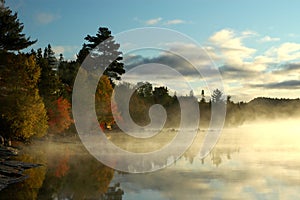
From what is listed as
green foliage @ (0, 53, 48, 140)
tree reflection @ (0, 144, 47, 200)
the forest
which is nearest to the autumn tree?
the forest

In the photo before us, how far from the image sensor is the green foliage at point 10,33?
1874 inches

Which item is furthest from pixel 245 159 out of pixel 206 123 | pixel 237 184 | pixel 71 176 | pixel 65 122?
pixel 206 123

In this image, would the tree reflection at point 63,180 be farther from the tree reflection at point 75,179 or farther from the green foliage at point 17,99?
the green foliage at point 17,99

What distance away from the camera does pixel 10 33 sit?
48.0 meters

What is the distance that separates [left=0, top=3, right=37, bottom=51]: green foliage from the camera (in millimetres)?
47594

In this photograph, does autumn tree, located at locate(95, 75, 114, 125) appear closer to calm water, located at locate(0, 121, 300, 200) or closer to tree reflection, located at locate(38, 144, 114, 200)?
tree reflection, located at locate(38, 144, 114, 200)

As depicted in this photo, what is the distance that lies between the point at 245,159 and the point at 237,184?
17.2 m

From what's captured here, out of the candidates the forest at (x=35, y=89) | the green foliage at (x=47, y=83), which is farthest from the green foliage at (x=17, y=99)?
the green foliage at (x=47, y=83)

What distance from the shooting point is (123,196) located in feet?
85.6

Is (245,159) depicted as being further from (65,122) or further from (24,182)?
(65,122)

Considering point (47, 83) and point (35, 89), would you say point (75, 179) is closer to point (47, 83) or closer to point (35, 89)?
point (35, 89)

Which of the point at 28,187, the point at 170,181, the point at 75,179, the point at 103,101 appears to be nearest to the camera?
the point at 28,187

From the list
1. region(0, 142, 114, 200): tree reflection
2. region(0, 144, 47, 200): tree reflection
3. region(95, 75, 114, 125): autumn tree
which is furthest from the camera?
region(95, 75, 114, 125): autumn tree

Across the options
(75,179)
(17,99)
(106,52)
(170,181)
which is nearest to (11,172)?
(75,179)
